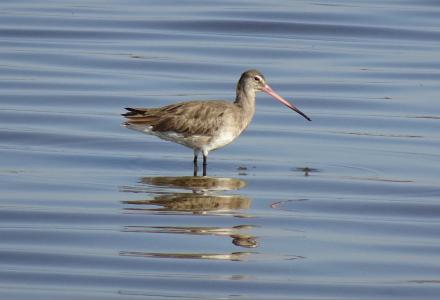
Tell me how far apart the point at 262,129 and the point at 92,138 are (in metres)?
2.13

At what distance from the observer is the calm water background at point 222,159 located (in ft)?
35.5

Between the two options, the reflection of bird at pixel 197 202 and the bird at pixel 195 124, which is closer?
the reflection of bird at pixel 197 202

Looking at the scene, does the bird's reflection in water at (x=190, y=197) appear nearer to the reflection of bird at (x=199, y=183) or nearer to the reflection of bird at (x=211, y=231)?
the reflection of bird at (x=199, y=183)

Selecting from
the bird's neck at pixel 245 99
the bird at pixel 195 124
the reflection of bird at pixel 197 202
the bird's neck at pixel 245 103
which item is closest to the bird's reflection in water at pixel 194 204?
the reflection of bird at pixel 197 202

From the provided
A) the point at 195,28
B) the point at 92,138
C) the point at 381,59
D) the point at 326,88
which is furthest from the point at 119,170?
the point at 195,28

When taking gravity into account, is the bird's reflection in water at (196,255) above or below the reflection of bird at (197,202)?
below

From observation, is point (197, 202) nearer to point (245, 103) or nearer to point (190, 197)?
point (190, 197)

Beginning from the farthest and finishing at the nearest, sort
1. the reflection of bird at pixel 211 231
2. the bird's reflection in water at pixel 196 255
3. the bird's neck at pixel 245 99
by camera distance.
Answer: the bird's neck at pixel 245 99, the reflection of bird at pixel 211 231, the bird's reflection in water at pixel 196 255

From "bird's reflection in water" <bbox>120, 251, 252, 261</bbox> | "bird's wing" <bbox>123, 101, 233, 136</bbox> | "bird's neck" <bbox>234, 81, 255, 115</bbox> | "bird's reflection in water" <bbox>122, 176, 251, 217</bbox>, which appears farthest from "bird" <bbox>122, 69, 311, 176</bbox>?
"bird's reflection in water" <bbox>120, 251, 252, 261</bbox>

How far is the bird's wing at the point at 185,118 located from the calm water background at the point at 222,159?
1.40ft

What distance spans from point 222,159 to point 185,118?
2.49ft

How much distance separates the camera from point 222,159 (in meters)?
15.5

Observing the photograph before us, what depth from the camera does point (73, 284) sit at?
10.4 metres

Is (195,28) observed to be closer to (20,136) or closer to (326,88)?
(326,88)
